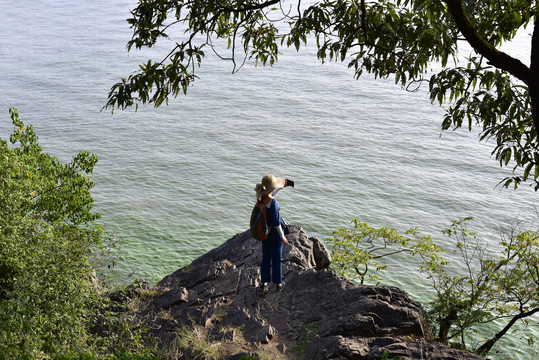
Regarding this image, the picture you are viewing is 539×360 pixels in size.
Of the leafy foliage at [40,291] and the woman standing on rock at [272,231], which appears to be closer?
the leafy foliage at [40,291]

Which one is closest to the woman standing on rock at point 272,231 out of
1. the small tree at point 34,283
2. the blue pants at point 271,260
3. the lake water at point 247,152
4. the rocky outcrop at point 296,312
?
the blue pants at point 271,260

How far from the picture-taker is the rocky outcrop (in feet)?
30.8

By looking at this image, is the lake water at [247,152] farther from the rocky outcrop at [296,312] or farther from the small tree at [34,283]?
the small tree at [34,283]

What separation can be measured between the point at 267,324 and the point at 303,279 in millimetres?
1664

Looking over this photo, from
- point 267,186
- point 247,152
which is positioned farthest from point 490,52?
point 247,152

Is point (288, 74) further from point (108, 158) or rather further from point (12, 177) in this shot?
point (12, 177)

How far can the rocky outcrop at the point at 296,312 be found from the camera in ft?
30.8

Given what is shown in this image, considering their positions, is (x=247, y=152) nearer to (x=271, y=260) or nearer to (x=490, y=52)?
(x=271, y=260)

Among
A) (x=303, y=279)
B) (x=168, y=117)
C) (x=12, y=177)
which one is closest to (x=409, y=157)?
(x=168, y=117)

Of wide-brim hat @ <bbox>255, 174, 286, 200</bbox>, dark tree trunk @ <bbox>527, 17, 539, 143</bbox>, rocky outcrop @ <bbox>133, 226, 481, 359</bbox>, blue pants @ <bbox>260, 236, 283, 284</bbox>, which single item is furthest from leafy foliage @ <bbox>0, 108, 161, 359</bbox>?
dark tree trunk @ <bbox>527, 17, 539, 143</bbox>

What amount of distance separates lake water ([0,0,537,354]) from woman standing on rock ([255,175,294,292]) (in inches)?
390

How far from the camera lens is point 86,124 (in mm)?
42562

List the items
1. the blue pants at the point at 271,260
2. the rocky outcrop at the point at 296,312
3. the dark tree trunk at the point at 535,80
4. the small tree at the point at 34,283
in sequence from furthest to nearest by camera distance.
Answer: the blue pants at the point at 271,260, the rocky outcrop at the point at 296,312, the small tree at the point at 34,283, the dark tree trunk at the point at 535,80

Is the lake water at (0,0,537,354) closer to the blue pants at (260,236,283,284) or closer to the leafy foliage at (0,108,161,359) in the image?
the leafy foliage at (0,108,161,359)
